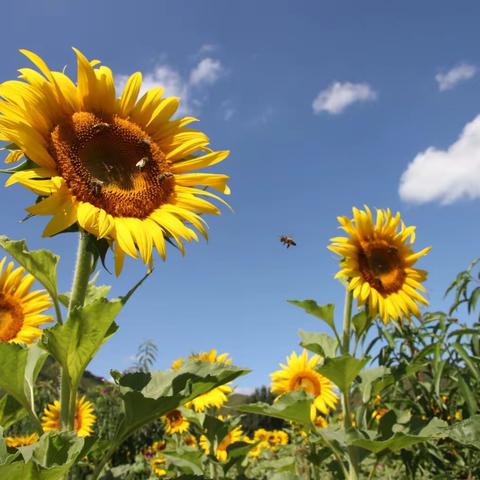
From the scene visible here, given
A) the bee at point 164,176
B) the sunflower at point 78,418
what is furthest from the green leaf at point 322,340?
the sunflower at point 78,418

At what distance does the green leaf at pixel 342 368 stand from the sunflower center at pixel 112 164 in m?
1.53

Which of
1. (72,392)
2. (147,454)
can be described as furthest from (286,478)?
(147,454)

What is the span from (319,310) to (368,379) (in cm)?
63

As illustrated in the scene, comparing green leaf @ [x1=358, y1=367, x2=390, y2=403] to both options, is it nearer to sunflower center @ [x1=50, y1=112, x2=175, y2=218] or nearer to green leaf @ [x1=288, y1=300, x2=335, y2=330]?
green leaf @ [x1=288, y1=300, x2=335, y2=330]

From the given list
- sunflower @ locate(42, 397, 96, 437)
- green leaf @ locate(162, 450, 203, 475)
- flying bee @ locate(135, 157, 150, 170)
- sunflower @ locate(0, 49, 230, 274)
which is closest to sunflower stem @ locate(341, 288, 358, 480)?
green leaf @ locate(162, 450, 203, 475)

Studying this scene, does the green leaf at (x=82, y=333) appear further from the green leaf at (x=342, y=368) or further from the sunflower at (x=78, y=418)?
the sunflower at (x=78, y=418)

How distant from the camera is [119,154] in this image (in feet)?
8.65

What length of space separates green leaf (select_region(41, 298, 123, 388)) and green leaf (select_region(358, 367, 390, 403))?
2.50m

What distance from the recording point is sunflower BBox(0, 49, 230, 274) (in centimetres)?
210

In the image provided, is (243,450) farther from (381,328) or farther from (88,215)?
(88,215)

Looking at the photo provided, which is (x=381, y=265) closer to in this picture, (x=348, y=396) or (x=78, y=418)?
(x=348, y=396)

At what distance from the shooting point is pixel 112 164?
262cm

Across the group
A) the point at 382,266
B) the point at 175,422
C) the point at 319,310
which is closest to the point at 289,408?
the point at 319,310

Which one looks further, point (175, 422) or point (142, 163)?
point (175, 422)
